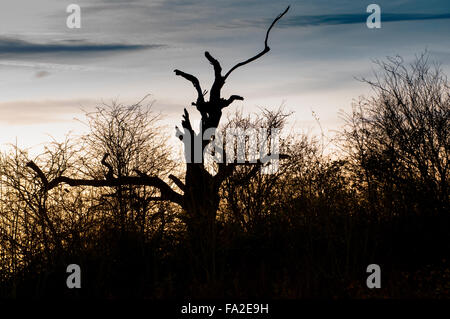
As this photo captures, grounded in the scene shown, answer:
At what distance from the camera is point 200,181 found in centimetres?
2625

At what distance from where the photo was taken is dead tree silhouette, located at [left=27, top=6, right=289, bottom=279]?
20.0 meters

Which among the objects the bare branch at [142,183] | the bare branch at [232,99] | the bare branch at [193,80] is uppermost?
the bare branch at [193,80]

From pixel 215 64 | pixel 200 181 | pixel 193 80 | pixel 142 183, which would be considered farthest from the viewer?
pixel 193 80

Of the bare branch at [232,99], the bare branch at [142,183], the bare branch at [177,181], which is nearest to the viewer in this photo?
the bare branch at [142,183]

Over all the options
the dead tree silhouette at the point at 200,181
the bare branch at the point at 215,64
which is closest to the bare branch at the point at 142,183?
the dead tree silhouette at the point at 200,181

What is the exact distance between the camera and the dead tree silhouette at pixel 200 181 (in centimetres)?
2002

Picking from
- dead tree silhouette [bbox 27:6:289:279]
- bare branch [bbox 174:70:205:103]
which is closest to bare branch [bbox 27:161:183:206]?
dead tree silhouette [bbox 27:6:289:279]

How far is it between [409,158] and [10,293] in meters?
15.1

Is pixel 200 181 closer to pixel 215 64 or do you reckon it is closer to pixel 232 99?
pixel 232 99

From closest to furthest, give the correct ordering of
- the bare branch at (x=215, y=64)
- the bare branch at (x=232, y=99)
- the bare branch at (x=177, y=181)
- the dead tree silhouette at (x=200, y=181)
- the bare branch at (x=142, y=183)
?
1. the dead tree silhouette at (x=200, y=181)
2. the bare branch at (x=142, y=183)
3. the bare branch at (x=177, y=181)
4. the bare branch at (x=215, y=64)
5. the bare branch at (x=232, y=99)

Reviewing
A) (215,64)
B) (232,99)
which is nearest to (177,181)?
(232,99)

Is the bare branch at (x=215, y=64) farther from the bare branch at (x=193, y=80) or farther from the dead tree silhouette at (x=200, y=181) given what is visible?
the bare branch at (x=193, y=80)

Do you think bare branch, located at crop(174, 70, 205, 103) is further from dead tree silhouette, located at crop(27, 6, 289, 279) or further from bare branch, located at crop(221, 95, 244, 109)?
bare branch, located at crop(221, 95, 244, 109)
